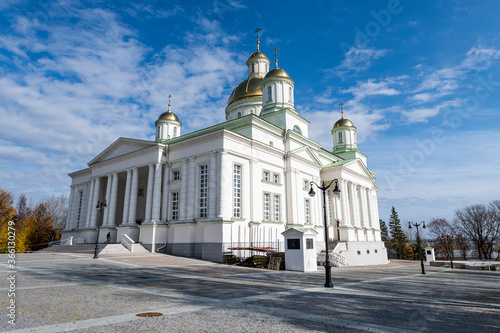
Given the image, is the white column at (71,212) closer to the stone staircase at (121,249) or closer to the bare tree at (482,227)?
the stone staircase at (121,249)

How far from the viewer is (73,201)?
42.0 metres

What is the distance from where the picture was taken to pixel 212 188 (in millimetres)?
26047

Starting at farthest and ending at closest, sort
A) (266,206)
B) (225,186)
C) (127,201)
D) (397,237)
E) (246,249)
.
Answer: (397,237), (127,201), (266,206), (225,186), (246,249)

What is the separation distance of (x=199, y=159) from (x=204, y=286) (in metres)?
17.1

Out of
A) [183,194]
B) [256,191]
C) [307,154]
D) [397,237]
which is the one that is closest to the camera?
[183,194]

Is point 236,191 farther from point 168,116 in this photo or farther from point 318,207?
point 168,116

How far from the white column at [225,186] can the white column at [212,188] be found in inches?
27.5

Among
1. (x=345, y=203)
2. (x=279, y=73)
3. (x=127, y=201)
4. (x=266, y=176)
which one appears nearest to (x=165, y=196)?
(x=127, y=201)

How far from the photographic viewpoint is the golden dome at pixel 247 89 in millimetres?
42906

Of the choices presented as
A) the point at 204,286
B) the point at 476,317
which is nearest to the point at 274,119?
the point at 204,286

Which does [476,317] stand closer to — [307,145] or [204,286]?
[204,286]

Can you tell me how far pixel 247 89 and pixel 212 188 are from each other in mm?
21824

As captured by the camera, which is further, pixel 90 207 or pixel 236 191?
pixel 90 207

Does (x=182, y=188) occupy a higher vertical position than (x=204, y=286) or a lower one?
higher
